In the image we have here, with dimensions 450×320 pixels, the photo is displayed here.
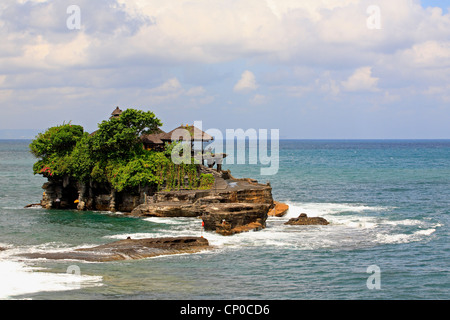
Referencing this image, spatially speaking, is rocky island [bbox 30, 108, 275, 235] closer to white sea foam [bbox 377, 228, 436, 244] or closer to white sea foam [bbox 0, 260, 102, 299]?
white sea foam [bbox 377, 228, 436, 244]

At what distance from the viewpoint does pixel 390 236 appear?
43.7 meters

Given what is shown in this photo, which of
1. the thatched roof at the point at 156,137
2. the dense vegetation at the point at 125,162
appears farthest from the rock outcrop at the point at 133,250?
the thatched roof at the point at 156,137

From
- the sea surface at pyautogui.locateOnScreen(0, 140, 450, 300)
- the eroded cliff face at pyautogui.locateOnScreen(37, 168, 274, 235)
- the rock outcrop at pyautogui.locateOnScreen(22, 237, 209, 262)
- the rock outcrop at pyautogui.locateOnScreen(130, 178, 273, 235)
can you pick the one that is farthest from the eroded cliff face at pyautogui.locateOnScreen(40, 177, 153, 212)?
the rock outcrop at pyautogui.locateOnScreen(22, 237, 209, 262)

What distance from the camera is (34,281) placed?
30219 millimetres

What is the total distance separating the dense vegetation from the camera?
55.0 metres

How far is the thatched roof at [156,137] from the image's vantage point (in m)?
59.4

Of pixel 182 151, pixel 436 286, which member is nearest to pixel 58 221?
pixel 182 151

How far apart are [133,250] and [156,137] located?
25.3m

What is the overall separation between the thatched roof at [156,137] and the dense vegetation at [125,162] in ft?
5.16

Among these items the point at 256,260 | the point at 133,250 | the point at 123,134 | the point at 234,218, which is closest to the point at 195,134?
the point at 123,134

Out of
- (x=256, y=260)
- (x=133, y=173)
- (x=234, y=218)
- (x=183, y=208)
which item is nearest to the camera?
(x=256, y=260)

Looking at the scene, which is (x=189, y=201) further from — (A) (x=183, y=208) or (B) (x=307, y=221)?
(B) (x=307, y=221)
